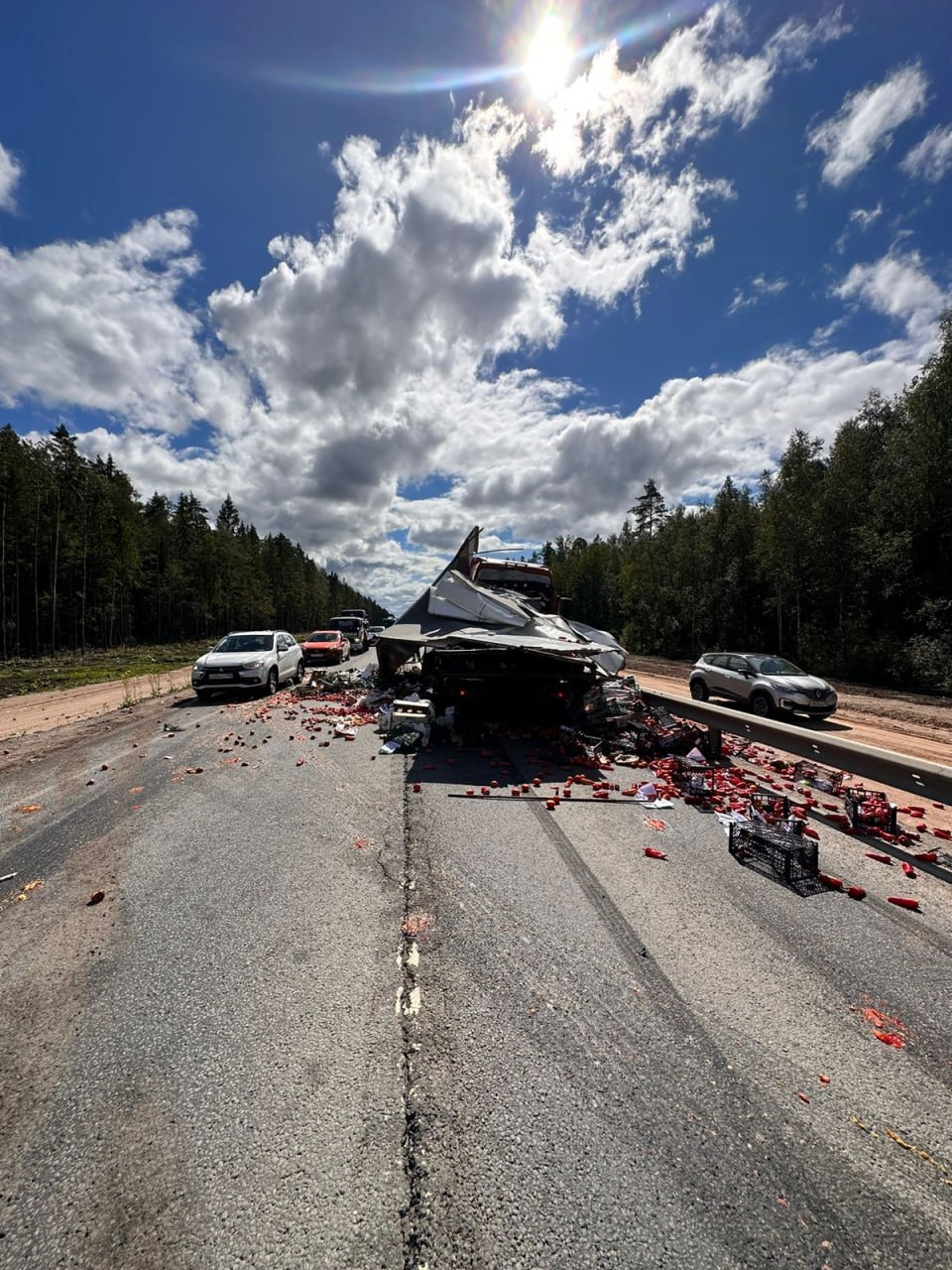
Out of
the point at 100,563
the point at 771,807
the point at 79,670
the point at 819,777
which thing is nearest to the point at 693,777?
the point at 771,807

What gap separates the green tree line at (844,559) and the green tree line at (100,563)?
108 ft

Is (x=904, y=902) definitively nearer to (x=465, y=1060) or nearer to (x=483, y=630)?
(x=465, y=1060)

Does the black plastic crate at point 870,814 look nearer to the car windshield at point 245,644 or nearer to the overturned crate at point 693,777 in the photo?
the overturned crate at point 693,777

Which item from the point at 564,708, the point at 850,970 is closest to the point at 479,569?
the point at 564,708

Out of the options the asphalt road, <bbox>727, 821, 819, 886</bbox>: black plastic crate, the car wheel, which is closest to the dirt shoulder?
the asphalt road

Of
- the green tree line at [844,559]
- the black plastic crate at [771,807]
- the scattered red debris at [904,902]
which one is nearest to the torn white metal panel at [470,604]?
the black plastic crate at [771,807]

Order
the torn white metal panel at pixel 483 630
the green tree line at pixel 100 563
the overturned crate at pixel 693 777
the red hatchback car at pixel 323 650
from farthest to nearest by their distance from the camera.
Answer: the green tree line at pixel 100 563 < the red hatchback car at pixel 323 650 < the torn white metal panel at pixel 483 630 < the overturned crate at pixel 693 777

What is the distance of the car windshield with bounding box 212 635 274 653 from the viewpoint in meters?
14.5

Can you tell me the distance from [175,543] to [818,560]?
177 ft

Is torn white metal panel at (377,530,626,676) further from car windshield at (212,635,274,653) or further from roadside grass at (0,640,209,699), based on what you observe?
roadside grass at (0,640,209,699)

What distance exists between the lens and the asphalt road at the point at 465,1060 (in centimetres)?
162

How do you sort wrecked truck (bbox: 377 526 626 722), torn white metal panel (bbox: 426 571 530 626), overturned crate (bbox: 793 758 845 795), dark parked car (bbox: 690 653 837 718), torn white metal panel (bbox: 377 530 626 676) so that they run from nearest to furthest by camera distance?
overturned crate (bbox: 793 758 845 795)
torn white metal panel (bbox: 377 530 626 676)
wrecked truck (bbox: 377 526 626 722)
torn white metal panel (bbox: 426 571 530 626)
dark parked car (bbox: 690 653 837 718)

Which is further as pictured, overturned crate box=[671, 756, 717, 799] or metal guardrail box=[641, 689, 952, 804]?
overturned crate box=[671, 756, 717, 799]

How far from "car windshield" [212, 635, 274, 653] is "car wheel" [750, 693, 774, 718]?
43.7 ft
